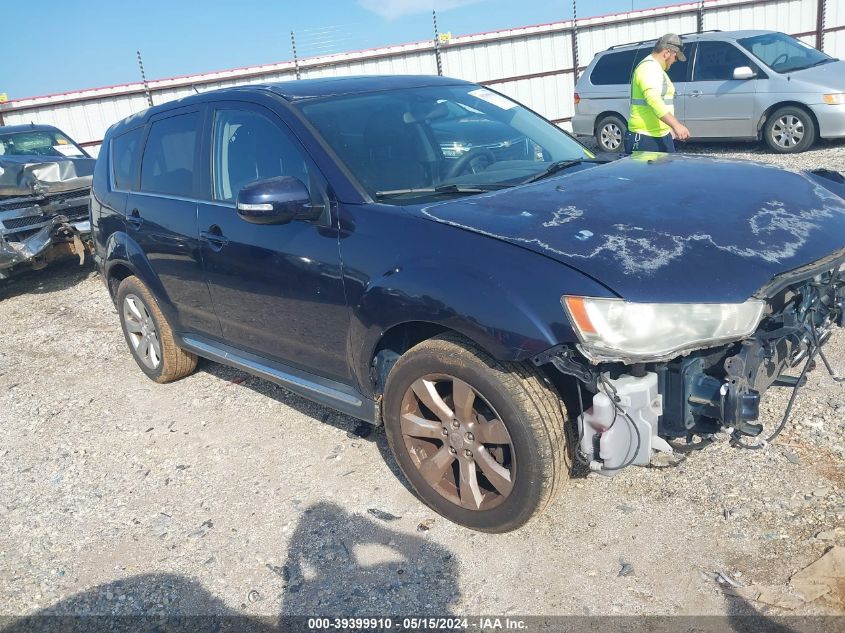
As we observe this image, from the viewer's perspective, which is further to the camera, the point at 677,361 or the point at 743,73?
the point at 743,73

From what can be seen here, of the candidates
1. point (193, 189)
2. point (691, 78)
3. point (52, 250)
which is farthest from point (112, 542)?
point (691, 78)

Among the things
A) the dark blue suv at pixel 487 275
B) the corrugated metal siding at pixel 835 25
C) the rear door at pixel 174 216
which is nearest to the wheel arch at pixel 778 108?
the corrugated metal siding at pixel 835 25

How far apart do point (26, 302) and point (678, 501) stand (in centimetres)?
764

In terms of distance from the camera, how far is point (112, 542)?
3.33 m

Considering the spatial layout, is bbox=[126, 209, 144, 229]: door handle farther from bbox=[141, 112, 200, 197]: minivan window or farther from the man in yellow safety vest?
the man in yellow safety vest

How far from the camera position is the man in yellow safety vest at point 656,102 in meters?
6.73

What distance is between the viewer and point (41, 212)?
8.06 metres

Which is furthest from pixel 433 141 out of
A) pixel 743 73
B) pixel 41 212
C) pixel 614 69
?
pixel 614 69

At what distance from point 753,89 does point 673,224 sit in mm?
9232

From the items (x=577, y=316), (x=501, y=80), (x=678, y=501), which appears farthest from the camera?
(x=501, y=80)

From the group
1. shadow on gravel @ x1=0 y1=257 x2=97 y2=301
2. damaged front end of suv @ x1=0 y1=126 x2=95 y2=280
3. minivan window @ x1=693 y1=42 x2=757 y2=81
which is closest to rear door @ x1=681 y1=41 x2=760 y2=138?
minivan window @ x1=693 y1=42 x2=757 y2=81

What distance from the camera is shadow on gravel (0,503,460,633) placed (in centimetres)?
270

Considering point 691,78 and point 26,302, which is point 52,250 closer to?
point 26,302

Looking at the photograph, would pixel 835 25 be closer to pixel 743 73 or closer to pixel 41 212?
pixel 743 73
